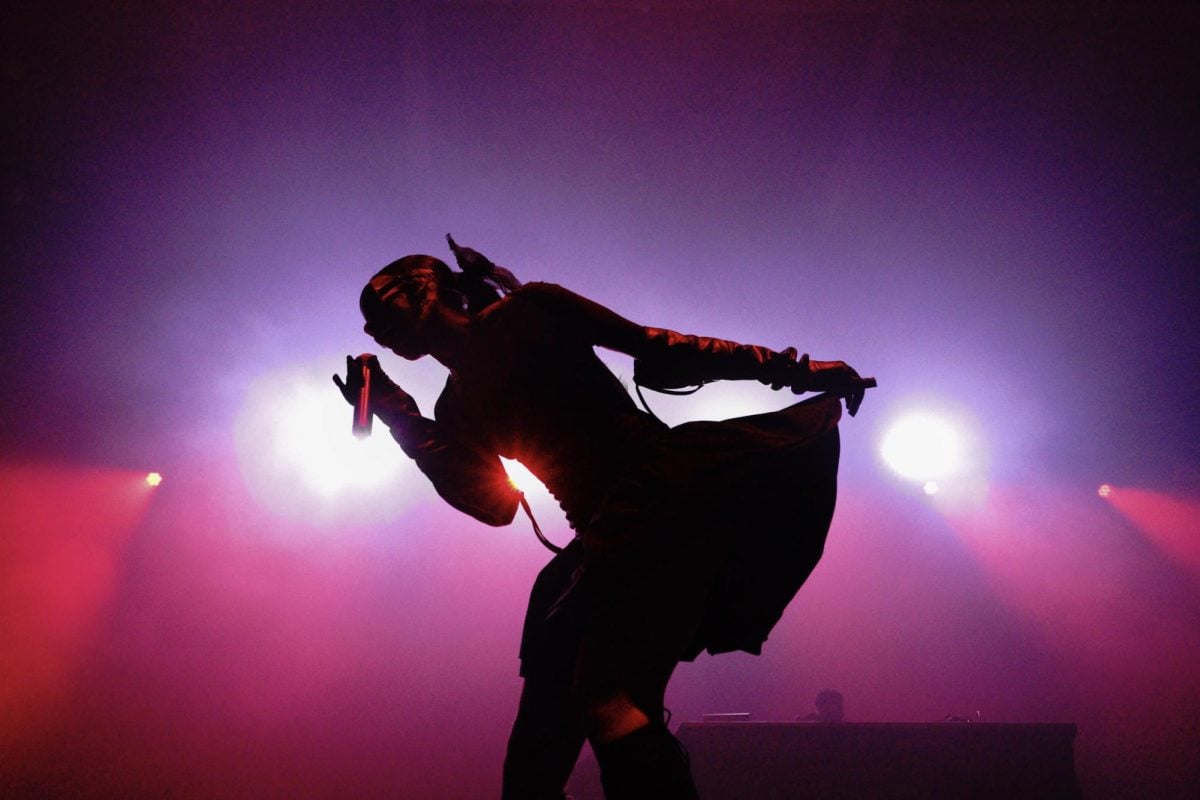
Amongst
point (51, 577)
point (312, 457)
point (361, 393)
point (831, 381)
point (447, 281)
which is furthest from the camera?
point (312, 457)

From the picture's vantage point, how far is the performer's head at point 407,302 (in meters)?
1.84

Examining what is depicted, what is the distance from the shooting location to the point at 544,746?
140cm

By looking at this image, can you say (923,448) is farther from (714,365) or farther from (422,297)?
(422,297)

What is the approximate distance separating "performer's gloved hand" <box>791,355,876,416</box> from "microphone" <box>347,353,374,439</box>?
124 centimetres

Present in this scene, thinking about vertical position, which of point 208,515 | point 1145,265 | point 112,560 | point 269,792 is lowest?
point 269,792

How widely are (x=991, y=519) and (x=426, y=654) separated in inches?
357

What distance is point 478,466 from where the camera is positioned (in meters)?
1.77

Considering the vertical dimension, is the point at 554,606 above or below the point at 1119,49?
below

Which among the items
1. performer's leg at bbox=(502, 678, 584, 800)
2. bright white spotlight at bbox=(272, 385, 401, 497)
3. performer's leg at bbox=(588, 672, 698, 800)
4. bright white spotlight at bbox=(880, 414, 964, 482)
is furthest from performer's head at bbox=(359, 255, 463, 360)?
bright white spotlight at bbox=(880, 414, 964, 482)

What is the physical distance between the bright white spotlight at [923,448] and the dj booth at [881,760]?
4119 millimetres

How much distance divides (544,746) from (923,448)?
8932 millimetres

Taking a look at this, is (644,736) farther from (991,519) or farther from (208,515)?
(991,519)

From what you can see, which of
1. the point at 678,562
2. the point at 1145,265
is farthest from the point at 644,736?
the point at 1145,265

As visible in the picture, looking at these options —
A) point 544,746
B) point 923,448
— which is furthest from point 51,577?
point 923,448
